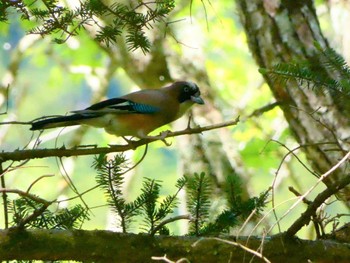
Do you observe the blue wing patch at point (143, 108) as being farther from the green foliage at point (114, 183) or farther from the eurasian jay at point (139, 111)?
the green foliage at point (114, 183)

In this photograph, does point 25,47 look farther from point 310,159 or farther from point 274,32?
point 310,159

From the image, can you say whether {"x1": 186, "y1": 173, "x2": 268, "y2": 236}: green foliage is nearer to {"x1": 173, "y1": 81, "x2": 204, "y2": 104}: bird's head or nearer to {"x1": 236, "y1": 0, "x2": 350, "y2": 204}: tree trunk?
{"x1": 173, "y1": 81, "x2": 204, "y2": 104}: bird's head

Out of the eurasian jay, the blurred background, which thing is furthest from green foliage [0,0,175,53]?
the eurasian jay

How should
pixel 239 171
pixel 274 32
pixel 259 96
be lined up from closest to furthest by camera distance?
pixel 274 32
pixel 239 171
pixel 259 96

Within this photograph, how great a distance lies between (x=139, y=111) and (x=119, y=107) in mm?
115

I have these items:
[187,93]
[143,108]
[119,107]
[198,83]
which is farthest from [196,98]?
[198,83]

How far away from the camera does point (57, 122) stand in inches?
100

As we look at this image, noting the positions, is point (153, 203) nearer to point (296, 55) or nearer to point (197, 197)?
point (197, 197)

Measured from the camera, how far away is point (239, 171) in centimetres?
439

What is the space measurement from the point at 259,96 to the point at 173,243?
5235 millimetres

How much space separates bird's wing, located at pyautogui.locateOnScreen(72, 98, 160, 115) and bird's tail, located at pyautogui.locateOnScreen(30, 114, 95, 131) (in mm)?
47

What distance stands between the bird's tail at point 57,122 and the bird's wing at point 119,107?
Answer: 47 mm

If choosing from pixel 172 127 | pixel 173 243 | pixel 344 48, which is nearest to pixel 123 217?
pixel 173 243

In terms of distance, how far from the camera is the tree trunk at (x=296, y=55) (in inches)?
142
